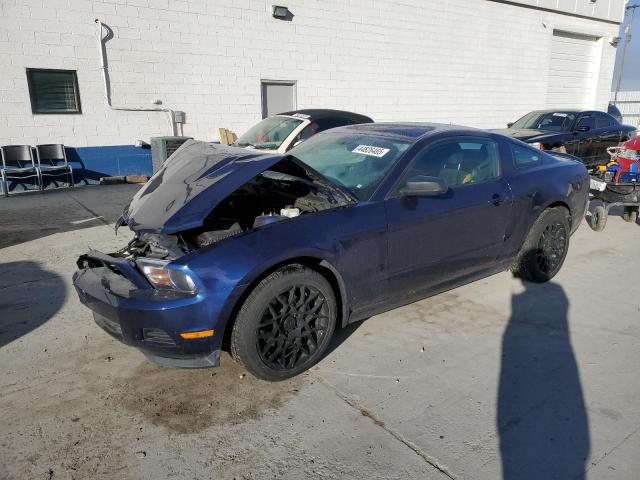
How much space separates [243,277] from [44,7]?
909 centimetres

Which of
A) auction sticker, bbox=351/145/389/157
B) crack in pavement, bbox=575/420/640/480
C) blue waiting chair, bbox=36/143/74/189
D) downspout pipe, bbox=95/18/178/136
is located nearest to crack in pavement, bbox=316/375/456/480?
crack in pavement, bbox=575/420/640/480

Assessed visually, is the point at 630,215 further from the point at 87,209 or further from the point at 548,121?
the point at 87,209

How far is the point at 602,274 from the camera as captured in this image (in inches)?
205

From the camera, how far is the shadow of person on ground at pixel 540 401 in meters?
2.49

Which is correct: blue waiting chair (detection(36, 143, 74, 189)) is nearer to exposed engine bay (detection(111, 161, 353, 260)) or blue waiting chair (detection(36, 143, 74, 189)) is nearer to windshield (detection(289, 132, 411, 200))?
exposed engine bay (detection(111, 161, 353, 260))

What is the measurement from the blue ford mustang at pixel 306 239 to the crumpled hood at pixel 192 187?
12mm

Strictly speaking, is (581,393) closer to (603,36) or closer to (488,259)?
(488,259)

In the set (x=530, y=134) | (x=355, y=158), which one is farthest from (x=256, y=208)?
(x=530, y=134)

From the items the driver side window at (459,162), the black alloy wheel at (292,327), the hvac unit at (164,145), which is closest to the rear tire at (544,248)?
the driver side window at (459,162)

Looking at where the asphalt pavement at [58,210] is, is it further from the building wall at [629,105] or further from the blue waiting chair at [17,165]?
the building wall at [629,105]

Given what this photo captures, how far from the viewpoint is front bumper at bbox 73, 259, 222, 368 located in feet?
9.09

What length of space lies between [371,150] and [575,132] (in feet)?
27.9

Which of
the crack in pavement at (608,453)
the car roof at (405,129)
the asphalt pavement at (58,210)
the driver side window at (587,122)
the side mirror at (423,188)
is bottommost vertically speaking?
the crack in pavement at (608,453)

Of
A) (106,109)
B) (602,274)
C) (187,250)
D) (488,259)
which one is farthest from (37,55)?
(602,274)
